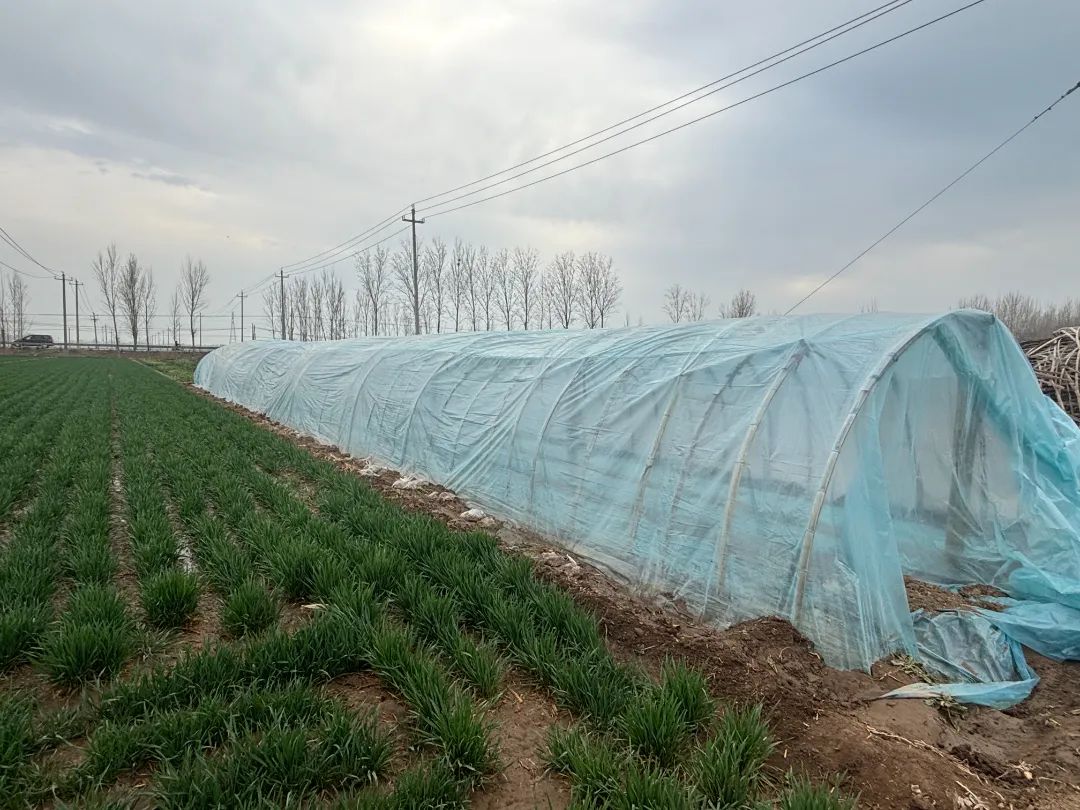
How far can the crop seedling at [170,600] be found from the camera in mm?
3912

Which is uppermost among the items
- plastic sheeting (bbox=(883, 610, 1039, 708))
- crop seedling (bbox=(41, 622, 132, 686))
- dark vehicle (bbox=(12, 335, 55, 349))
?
dark vehicle (bbox=(12, 335, 55, 349))

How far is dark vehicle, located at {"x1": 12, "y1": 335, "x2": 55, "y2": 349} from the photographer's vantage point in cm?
6211

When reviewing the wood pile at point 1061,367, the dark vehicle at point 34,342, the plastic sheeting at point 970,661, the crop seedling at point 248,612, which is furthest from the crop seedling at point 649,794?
the dark vehicle at point 34,342

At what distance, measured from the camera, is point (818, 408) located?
457cm

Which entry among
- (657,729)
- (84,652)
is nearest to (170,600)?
(84,652)

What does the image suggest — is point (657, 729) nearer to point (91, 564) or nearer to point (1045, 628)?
point (1045, 628)

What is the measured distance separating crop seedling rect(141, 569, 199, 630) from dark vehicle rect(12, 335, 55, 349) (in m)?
77.4

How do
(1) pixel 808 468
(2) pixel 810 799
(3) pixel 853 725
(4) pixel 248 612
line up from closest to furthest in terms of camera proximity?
(2) pixel 810 799
(3) pixel 853 725
(4) pixel 248 612
(1) pixel 808 468

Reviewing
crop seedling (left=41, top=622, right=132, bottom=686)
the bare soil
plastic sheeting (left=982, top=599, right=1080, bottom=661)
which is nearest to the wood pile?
plastic sheeting (left=982, top=599, right=1080, bottom=661)

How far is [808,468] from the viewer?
→ 4379 millimetres

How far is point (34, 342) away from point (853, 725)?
84.4 m

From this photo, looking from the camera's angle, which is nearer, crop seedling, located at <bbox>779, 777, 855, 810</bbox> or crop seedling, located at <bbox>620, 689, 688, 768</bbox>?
crop seedling, located at <bbox>779, 777, 855, 810</bbox>

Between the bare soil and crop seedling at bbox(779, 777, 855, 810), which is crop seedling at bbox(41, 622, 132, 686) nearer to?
the bare soil

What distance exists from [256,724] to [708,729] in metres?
2.25
